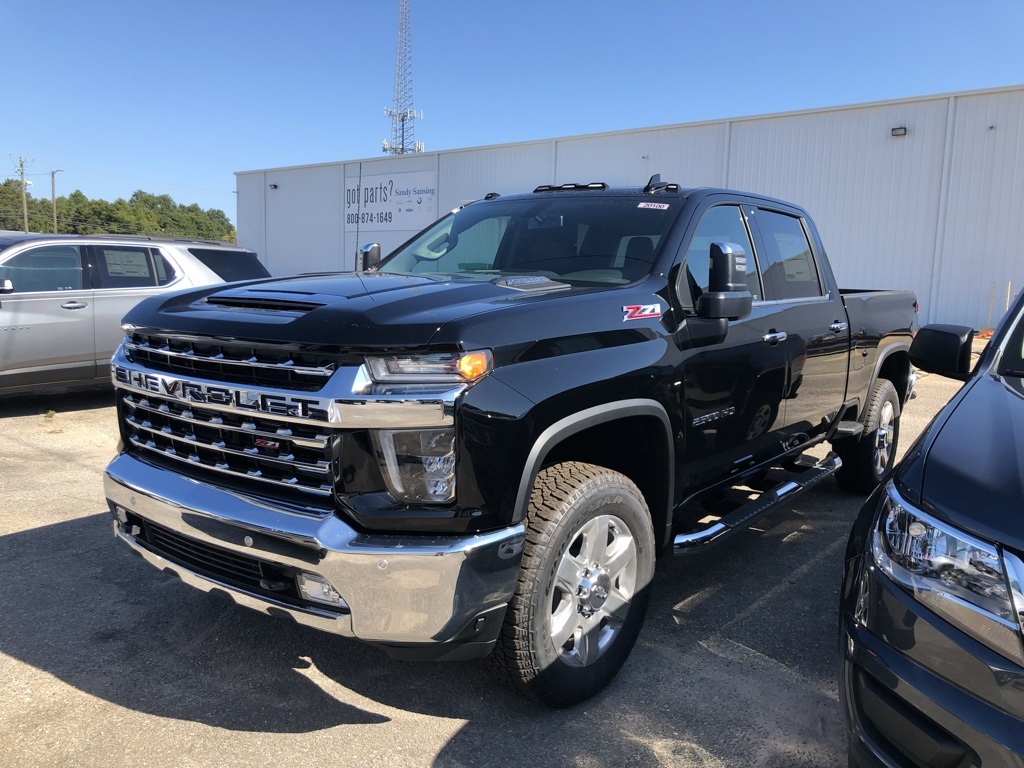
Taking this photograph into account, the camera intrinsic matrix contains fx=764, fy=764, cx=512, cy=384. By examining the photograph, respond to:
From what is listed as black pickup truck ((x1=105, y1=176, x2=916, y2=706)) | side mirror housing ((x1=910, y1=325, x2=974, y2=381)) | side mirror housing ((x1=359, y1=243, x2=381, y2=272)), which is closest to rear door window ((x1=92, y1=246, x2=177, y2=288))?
side mirror housing ((x1=359, y1=243, x2=381, y2=272))

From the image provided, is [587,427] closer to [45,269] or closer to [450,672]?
[450,672]

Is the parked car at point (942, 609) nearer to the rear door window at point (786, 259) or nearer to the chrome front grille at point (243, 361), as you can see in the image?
the chrome front grille at point (243, 361)

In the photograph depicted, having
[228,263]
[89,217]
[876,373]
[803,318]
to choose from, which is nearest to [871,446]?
[876,373]

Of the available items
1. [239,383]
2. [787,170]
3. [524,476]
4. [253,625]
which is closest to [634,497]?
[524,476]

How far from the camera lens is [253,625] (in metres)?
3.45

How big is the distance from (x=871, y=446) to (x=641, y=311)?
3.29m

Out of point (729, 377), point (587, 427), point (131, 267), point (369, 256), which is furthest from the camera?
point (131, 267)

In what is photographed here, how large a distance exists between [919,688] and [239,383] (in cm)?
215

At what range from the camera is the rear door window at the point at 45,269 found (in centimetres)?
746

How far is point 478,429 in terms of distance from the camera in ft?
7.58

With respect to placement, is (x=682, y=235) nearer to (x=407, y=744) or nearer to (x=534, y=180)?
(x=407, y=744)

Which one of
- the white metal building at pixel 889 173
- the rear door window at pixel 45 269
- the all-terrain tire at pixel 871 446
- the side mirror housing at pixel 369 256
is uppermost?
the white metal building at pixel 889 173

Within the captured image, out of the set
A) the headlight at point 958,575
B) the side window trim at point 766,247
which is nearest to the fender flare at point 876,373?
the side window trim at point 766,247

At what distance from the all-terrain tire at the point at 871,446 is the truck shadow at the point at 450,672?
1712mm
